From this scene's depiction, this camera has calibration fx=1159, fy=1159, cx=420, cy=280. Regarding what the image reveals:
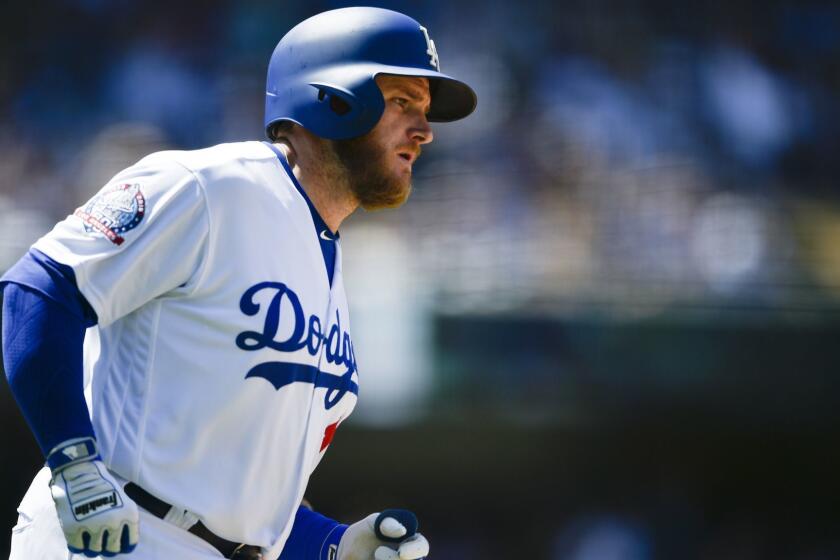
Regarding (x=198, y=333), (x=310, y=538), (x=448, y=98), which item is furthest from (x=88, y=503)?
(x=448, y=98)

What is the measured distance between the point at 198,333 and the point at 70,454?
34 centimetres

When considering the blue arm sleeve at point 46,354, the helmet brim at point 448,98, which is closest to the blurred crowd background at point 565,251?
the helmet brim at point 448,98

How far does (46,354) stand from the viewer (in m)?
1.94

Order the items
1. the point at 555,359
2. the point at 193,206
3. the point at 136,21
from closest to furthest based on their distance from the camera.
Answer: the point at 193,206 < the point at 555,359 < the point at 136,21

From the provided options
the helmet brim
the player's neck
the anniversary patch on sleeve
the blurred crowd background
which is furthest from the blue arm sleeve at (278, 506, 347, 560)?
the blurred crowd background

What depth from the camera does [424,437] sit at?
646 centimetres

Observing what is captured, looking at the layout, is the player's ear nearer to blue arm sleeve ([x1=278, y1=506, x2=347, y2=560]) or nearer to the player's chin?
the player's chin

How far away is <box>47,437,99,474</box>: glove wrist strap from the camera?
191 cm

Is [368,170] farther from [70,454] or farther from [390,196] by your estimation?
[70,454]

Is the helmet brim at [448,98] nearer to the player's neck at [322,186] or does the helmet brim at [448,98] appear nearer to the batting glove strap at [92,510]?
the player's neck at [322,186]

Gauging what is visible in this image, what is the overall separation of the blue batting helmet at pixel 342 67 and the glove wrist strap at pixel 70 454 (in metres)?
0.91

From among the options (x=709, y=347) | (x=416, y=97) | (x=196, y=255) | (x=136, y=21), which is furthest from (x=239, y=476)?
(x=136, y=21)

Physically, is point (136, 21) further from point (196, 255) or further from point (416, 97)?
point (196, 255)

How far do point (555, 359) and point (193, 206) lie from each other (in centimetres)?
447
